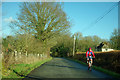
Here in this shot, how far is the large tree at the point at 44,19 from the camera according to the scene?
1153 inches

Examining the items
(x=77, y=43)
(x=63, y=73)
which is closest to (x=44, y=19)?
(x=63, y=73)

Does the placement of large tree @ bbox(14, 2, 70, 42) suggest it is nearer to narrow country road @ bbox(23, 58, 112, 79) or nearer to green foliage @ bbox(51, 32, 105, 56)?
green foliage @ bbox(51, 32, 105, 56)

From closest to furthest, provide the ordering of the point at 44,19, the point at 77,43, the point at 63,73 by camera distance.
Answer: the point at 63,73, the point at 44,19, the point at 77,43

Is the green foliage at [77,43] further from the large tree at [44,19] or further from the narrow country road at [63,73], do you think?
the narrow country road at [63,73]

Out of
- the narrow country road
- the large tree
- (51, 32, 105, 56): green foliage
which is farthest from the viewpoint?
(51, 32, 105, 56): green foliage

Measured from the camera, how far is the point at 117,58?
42.0 ft

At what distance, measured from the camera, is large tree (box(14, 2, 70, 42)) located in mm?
29278

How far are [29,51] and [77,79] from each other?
37.3 ft

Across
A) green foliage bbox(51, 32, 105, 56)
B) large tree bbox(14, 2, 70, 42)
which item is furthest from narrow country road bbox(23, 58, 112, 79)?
green foliage bbox(51, 32, 105, 56)

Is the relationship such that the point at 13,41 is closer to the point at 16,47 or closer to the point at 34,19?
the point at 16,47

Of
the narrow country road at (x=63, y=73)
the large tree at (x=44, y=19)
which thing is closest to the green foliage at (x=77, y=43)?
the large tree at (x=44, y=19)

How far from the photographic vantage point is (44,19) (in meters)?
30.6

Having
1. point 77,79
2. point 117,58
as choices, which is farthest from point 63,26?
point 77,79

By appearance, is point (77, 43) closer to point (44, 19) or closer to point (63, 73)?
point (44, 19)
